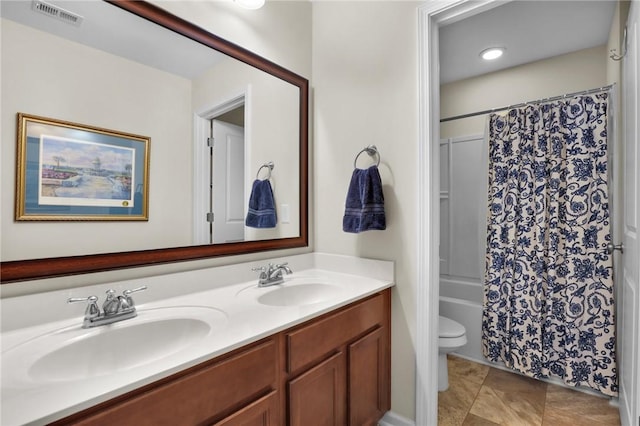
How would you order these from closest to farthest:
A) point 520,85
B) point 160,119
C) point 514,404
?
point 160,119
point 514,404
point 520,85

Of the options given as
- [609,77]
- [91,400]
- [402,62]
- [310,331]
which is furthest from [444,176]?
[91,400]

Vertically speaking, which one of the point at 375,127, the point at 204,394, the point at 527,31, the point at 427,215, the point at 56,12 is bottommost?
the point at 204,394

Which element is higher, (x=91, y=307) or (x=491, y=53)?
(x=491, y=53)

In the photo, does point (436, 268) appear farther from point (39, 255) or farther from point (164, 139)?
point (39, 255)

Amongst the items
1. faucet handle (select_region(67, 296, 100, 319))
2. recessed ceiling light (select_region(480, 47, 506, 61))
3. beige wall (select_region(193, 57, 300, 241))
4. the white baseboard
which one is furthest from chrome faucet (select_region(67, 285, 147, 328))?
recessed ceiling light (select_region(480, 47, 506, 61))

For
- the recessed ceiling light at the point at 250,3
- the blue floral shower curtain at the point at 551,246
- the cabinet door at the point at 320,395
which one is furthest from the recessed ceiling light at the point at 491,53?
the cabinet door at the point at 320,395

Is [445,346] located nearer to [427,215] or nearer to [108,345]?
[427,215]

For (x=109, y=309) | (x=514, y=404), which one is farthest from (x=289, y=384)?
(x=514, y=404)

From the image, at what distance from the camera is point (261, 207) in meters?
1.67

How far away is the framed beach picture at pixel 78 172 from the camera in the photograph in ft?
3.14

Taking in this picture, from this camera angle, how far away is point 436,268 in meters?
1.54

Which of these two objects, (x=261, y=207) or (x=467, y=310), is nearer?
(x=261, y=207)

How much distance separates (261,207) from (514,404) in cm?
192

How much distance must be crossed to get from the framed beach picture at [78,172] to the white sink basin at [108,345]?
39 centimetres
